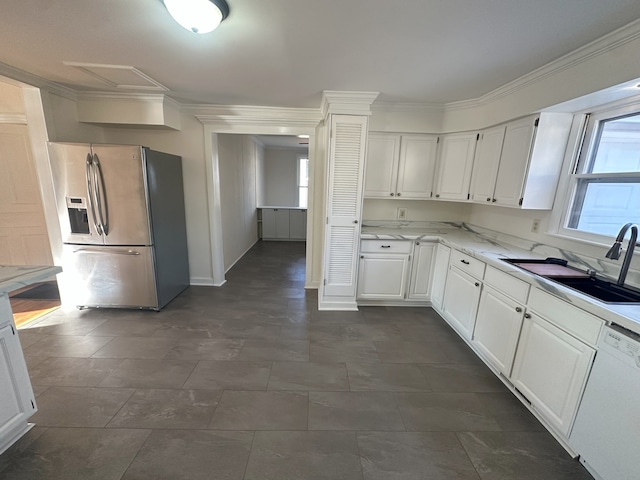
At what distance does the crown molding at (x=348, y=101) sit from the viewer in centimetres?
268

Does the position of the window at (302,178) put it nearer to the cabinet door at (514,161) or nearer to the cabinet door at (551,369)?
the cabinet door at (514,161)

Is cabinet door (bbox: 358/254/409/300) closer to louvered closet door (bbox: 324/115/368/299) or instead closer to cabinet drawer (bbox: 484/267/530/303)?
louvered closet door (bbox: 324/115/368/299)

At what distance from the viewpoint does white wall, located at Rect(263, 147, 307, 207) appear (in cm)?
743

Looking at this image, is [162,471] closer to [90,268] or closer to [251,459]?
[251,459]

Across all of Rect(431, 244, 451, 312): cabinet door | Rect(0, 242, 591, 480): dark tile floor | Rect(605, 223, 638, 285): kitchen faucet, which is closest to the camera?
Rect(0, 242, 591, 480): dark tile floor

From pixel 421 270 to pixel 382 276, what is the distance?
469 millimetres

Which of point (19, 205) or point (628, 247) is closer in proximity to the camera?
point (628, 247)

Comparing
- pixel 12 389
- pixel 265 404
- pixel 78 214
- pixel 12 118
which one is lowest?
pixel 265 404

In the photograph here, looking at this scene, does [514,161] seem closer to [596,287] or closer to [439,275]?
[596,287]

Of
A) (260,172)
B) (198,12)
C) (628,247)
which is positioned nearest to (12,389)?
(198,12)

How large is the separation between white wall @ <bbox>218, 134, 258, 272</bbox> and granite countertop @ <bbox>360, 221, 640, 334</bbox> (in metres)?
2.33

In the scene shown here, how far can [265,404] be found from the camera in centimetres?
182

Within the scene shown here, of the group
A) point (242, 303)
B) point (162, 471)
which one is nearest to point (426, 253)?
point (242, 303)

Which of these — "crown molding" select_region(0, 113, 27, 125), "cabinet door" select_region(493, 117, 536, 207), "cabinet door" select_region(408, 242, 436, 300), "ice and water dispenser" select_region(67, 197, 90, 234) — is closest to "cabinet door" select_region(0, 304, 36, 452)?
"ice and water dispenser" select_region(67, 197, 90, 234)
